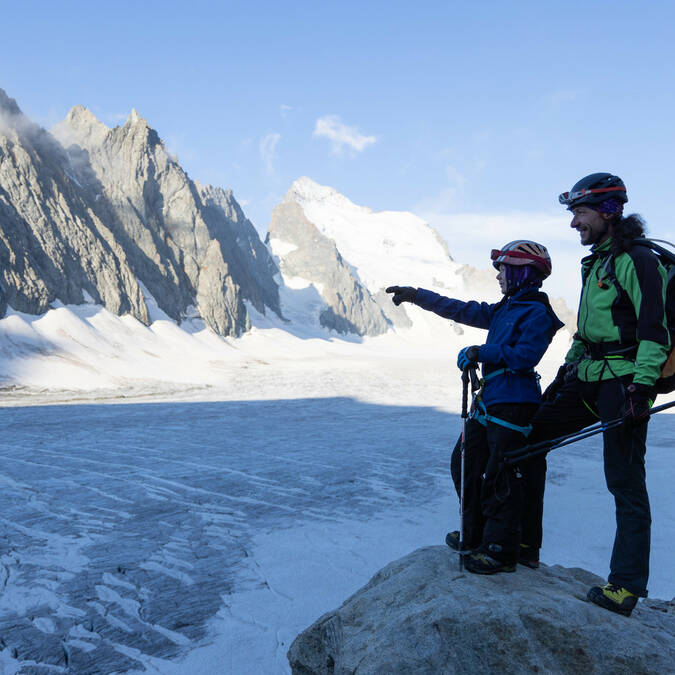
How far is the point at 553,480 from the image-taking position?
29.1 ft

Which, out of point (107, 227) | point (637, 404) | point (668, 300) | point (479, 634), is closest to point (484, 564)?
point (479, 634)

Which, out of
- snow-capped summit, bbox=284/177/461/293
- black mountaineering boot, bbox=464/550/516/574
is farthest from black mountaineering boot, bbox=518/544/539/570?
snow-capped summit, bbox=284/177/461/293

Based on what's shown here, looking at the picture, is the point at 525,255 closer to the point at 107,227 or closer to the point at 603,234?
the point at 603,234

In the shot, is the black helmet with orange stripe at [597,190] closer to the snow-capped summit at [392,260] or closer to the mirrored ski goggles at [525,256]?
the mirrored ski goggles at [525,256]

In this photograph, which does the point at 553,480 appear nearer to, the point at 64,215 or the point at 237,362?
the point at 237,362

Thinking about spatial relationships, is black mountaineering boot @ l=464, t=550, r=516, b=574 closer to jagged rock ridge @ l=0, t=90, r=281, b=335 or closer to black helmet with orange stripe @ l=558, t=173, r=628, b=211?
black helmet with orange stripe @ l=558, t=173, r=628, b=211

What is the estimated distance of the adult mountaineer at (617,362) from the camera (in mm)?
2971

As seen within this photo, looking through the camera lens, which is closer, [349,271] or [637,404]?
[637,404]

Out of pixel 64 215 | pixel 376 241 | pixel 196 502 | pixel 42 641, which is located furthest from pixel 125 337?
pixel 376 241

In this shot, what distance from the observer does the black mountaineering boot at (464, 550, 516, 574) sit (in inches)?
124

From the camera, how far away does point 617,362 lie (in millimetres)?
3143

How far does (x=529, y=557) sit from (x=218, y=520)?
4.07m

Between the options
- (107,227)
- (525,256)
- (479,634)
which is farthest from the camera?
(107,227)

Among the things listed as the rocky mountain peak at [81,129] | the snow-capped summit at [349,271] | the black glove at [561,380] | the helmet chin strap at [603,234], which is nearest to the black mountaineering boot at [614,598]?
the black glove at [561,380]
